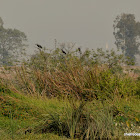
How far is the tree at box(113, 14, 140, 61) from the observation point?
160ft

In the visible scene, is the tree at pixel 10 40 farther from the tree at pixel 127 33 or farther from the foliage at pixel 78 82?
the foliage at pixel 78 82

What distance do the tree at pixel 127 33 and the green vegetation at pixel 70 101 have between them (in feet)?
119

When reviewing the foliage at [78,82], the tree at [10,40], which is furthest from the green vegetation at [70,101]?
the tree at [10,40]

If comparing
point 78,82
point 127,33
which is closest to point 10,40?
point 127,33

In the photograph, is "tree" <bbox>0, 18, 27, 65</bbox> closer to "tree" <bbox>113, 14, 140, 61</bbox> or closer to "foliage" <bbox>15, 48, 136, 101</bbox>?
"tree" <bbox>113, 14, 140, 61</bbox>

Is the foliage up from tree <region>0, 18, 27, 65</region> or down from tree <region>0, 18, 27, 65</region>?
down

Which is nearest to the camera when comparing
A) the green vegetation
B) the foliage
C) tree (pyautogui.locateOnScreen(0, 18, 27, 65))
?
the green vegetation

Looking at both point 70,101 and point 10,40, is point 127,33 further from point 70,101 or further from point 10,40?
point 70,101

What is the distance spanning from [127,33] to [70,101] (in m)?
47.0

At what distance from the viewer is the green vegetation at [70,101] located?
16.5 ft

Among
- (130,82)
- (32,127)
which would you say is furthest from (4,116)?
(130,82)

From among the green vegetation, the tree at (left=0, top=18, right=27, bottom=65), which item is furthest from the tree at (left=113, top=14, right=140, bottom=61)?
the green vegetation

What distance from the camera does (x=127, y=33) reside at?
50250mm

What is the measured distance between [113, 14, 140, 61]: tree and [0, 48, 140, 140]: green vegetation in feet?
119
